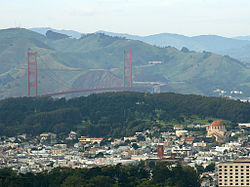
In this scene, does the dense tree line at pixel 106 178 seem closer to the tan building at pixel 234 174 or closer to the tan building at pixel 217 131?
the tan building at pixel 234 174

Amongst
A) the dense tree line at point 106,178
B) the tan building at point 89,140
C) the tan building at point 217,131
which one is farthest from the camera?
the tan building at point 89,140

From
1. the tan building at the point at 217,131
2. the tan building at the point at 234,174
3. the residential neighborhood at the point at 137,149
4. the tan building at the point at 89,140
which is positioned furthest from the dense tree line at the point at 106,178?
the tan building at the point at 89,140

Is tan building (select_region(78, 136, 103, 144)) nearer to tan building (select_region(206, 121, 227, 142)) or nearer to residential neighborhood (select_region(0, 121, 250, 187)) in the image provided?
residential neighborhood (select_region(0, 121, 250, 187))

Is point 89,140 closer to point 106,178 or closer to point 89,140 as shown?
point 89,140

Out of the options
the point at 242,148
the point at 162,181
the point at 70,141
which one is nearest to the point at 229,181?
the point at 162,181

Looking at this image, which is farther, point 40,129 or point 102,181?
point 40,129

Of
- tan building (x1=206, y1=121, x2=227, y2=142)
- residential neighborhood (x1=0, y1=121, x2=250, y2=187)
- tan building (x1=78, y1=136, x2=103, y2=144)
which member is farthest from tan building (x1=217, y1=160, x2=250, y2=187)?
tan building (x1=78, y1=136, x2=103, y2=144)

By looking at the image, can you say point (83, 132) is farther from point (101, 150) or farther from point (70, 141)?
point (101, 150)
